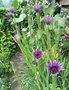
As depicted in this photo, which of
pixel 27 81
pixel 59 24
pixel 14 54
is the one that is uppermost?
pixel 59 24

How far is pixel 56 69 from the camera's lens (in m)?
1.50

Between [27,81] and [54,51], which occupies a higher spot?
[54,51]

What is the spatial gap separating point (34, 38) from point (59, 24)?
29cm

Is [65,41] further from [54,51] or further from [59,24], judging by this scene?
[54,51]

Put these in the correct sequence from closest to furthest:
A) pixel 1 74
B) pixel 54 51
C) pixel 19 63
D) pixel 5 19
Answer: pixel 54 51, pixel 1 74, pixel 19 63, pixel 5 19

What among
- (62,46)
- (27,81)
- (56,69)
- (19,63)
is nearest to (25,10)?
(19,63)

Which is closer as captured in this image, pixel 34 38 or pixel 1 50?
pixel 34 38

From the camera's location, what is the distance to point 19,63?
160 inches

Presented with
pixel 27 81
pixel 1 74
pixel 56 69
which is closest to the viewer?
pixel 56 69

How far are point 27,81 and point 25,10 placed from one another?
4.81 ft

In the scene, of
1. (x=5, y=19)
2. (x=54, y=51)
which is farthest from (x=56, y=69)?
(x=5, y=19)

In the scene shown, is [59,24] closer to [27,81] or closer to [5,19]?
[27,81]

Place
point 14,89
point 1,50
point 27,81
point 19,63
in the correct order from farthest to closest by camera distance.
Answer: point 1,50 → point 19,63 → point 14,89 → point 27,81

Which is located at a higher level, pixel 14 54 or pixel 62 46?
pixel 62 46
